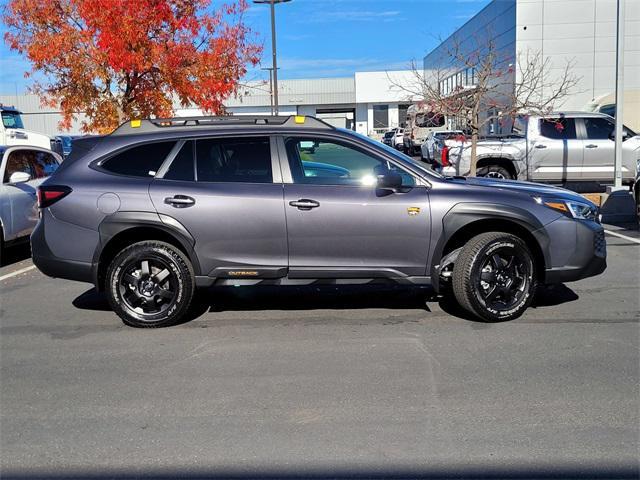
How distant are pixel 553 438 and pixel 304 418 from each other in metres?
1.49

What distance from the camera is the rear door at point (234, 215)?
629 cm

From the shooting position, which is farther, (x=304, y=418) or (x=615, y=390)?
(x=615, y=390)

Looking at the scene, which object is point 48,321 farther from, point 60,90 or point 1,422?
point 60,90

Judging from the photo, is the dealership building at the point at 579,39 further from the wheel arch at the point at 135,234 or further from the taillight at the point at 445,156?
the wheel arch at the point at 135,234

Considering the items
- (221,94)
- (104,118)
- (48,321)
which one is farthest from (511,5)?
(48,321)

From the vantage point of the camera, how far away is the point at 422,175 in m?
6.37

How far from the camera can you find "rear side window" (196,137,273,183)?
254 inches

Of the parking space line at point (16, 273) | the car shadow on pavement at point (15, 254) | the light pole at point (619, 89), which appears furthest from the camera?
the light pole at point (619, 89)

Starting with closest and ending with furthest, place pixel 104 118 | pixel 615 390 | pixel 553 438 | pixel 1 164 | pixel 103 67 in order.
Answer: pixel 553 438, pixel 615 390, pixel 1 164, pixel 103 67, pixel 104 118

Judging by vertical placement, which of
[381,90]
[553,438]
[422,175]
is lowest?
[553,438]

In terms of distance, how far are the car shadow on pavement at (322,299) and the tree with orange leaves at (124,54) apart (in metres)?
8.36

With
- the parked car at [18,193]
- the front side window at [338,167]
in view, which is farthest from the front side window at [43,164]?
the front side window at [338,167]

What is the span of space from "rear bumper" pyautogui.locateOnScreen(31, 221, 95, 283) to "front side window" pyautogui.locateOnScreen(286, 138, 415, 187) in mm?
2096

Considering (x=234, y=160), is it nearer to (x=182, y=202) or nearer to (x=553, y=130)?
(x=182, y=202)
